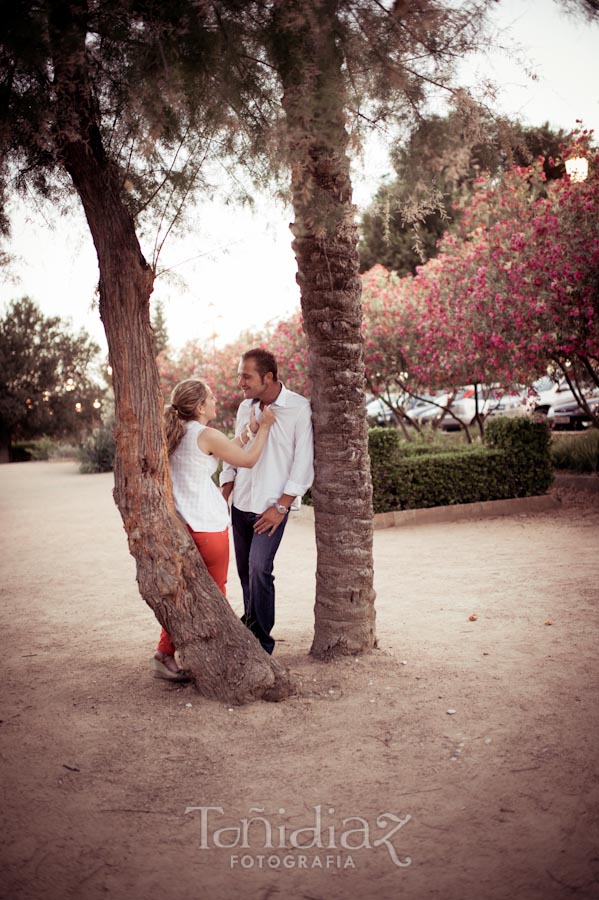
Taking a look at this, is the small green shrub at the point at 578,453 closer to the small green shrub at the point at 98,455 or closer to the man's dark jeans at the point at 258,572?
the man's dark jeans at the point at 258,572

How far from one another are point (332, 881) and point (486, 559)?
19.3 feet

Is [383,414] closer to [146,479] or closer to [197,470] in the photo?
[197,470]

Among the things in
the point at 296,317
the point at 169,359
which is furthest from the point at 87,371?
the point at 296,317

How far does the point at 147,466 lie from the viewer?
4.29m

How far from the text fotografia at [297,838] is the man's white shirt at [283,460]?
2.09 meters

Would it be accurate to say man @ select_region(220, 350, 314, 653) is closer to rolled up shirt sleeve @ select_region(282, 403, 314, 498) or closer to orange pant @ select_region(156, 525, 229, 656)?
rolled up shirt sleeve @ select_region(282, 403, 314, 498)

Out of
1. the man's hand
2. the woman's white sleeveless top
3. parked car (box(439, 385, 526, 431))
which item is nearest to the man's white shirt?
the man's hand

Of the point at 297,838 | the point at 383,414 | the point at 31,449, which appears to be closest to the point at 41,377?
the point at 31,449

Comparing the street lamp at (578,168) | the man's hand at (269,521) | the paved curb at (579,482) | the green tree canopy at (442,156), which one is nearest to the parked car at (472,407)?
the paved curb at (579,482)

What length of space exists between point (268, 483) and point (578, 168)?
8.58 m

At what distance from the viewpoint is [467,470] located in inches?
448

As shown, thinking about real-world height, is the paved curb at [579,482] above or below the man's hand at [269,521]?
below

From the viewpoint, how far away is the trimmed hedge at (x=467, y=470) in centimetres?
1102

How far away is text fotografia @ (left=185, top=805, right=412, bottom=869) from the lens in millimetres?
2834
